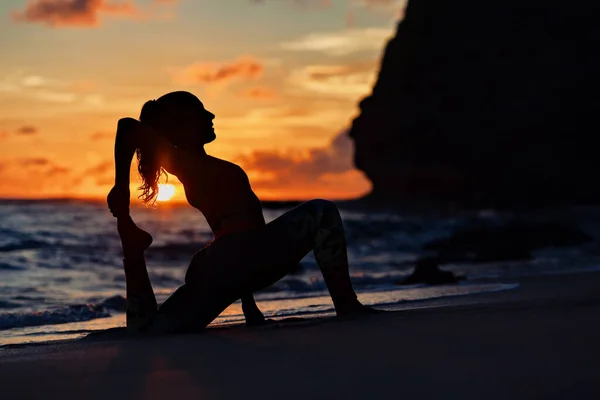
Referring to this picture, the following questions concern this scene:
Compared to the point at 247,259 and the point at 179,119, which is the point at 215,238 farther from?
the point at 179,119

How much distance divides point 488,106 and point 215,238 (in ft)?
167

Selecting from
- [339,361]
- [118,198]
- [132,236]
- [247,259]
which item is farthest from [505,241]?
[339,361]

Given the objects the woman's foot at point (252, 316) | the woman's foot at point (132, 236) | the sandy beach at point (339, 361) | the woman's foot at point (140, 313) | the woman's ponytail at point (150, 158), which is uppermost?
the woman's ponytail at point (150, 158)

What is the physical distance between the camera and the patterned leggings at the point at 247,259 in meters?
4.99

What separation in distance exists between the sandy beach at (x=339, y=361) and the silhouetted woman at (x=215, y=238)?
0.23 metres

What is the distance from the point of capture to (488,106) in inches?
2131

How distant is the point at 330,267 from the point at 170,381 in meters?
2.06

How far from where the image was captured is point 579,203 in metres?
50.4

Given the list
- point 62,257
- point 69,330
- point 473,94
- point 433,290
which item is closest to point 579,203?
point 473,94

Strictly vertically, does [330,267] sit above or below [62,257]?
below

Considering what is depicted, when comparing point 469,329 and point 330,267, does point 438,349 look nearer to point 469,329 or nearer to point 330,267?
point 469,329

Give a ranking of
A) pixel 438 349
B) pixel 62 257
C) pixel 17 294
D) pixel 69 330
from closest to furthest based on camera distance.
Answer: pixel 438 349
pixel 69 330
pixel 17 294
pixel 62 257

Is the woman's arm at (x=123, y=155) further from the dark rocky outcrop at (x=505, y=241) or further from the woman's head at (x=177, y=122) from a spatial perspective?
the dark rocky outcrop at (x=505, y=241)

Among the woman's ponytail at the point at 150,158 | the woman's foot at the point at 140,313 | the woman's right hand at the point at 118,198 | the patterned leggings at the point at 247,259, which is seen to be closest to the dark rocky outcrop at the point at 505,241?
the patterned leggings at the point at 247,259
